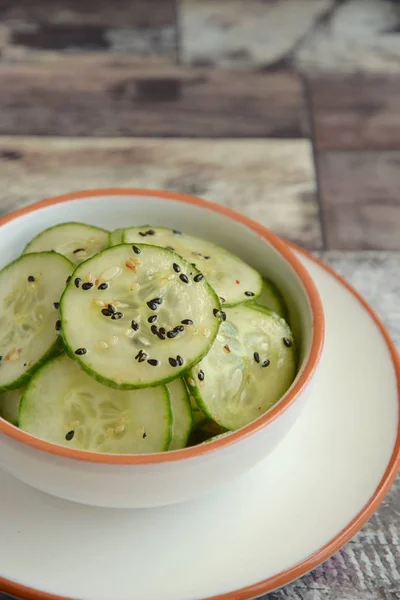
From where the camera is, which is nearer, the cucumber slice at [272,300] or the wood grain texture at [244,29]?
the cucumber slice at [272,300]

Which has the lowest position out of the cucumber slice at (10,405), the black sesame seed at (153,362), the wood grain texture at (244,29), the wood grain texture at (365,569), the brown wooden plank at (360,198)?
the brown wooden plank at (360,198)

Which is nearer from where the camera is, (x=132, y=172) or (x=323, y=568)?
(x=323, y=568)

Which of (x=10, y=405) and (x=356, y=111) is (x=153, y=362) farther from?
(x=356, y=111)

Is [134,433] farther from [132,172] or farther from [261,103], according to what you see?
[261,103]

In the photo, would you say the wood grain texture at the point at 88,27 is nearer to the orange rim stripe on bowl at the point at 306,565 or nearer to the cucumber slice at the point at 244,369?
the cucumber slice at the point at 244,369

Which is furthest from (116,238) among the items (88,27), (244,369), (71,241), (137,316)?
(88,27)

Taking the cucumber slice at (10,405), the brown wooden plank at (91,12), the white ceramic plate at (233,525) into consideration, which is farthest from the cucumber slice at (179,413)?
the brown wooden plank at (91,12)

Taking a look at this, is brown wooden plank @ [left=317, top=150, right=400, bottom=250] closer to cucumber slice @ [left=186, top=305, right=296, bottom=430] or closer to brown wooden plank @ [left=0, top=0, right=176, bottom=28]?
cucumber slice @ [left=186, top=305, right=296, bottom=430]

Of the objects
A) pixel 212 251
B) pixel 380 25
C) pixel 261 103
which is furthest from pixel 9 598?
pixel 380 25
